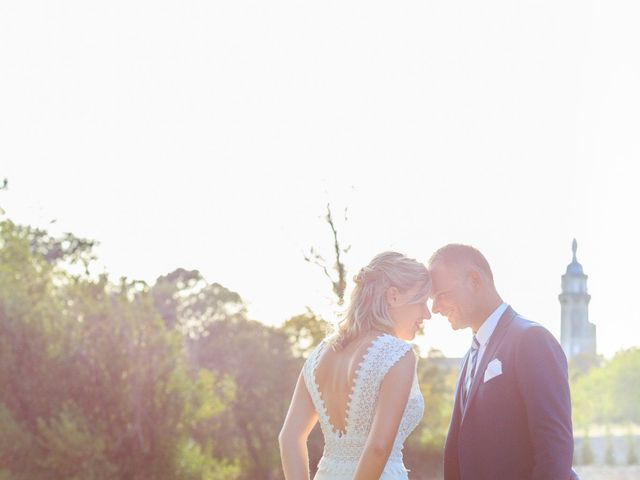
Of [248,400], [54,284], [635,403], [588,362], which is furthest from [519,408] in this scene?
[588,362]

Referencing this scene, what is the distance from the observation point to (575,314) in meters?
87.9

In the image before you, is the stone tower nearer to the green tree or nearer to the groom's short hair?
the green tree

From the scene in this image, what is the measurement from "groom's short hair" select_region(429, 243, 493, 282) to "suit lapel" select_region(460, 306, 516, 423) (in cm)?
18

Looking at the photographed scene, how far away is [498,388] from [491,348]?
6.7 inches

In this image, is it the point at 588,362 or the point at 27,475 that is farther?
the point at 588,362

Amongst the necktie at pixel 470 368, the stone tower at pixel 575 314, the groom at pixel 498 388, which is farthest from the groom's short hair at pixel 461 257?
the stone tower at pixel 575 314

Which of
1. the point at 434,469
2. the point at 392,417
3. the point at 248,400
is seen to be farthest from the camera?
the point at 434,469

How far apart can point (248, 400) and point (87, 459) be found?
19.7ft

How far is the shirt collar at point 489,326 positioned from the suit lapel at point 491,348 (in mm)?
18

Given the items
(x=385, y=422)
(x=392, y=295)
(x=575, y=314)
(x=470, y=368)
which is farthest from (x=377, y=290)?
(x=575, y=314)

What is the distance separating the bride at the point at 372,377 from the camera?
151 inches

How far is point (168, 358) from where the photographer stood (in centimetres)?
1576

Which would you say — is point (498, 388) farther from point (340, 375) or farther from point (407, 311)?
point (340, 375)

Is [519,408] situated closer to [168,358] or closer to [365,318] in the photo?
[365,318]
